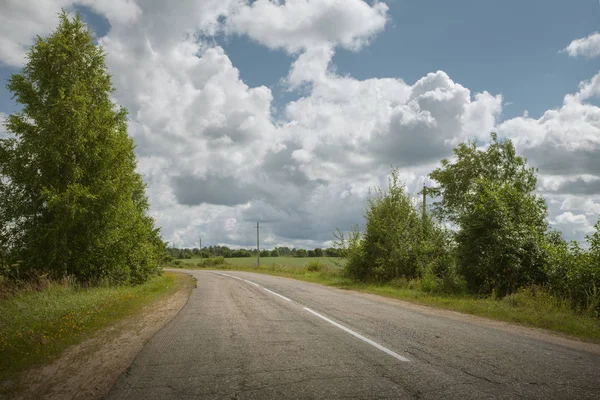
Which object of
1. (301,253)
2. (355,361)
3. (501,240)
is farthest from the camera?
(301,253)

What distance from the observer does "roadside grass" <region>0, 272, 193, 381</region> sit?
6.18m

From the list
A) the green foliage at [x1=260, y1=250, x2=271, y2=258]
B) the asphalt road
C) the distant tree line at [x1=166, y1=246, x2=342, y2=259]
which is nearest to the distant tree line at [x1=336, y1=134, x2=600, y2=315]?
the asphalt road

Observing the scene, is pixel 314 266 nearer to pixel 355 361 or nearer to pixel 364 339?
pixel 364 339

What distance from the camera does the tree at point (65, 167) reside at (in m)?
14.2

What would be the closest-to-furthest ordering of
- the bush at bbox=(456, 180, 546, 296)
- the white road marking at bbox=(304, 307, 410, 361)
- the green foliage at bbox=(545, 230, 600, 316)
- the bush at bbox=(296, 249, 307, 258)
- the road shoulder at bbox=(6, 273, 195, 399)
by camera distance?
the road shoulder at bbox=(6, 273, 195, 399), the white road marking at bbox=(304, 307, 410, 361), the green foliage at bbox=(545, 230, 600, 316), the bush at bbox=(456, 180, 546, 296), the bush at bbox=(296, 249, 307, 258)

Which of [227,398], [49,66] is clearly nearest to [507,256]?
[227,398]

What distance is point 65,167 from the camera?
14.8 meters

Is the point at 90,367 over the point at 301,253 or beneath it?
over

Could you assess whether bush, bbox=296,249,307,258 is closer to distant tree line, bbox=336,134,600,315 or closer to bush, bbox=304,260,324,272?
bush, bbox=304,260,324,272

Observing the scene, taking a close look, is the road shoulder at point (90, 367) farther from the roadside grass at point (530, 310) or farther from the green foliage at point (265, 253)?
the green foliage at point (265, 253)

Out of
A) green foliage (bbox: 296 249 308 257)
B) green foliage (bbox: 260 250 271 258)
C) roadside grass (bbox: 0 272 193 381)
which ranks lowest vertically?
green foliage (bbox: 260 250 271 258)

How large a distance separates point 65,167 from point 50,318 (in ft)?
26.1

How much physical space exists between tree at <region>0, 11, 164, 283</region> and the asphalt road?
8.62 metres

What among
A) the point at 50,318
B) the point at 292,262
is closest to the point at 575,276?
the point at 50,318
